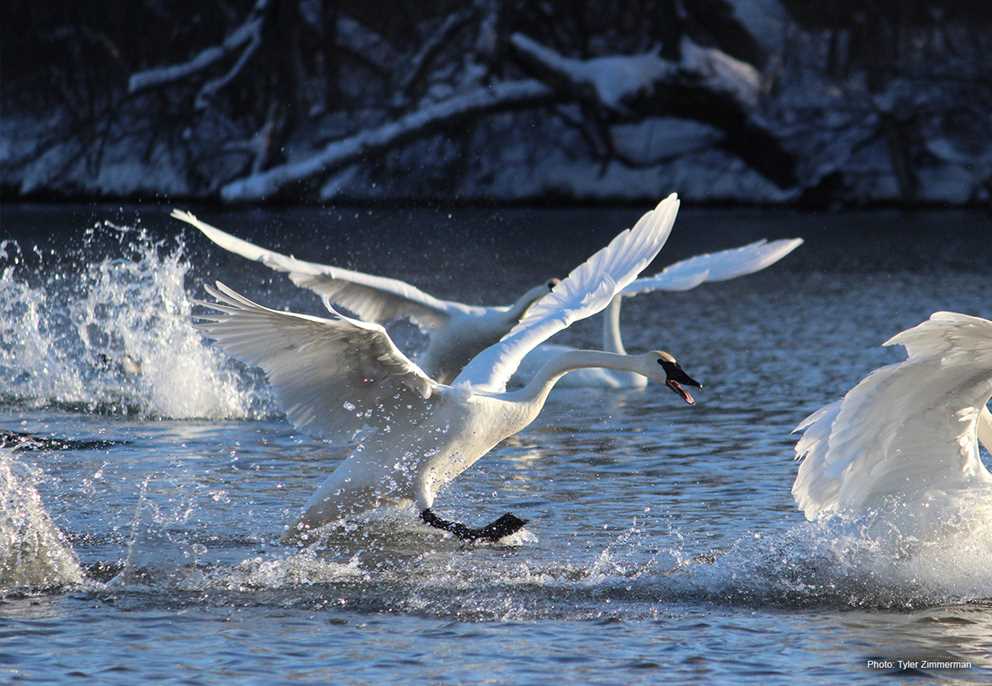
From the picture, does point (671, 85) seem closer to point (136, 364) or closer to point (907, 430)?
point (136, 364)

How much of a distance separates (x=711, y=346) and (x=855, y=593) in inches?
361

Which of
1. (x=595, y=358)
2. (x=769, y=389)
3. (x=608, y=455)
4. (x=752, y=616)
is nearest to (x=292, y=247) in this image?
(x=769, y=389)

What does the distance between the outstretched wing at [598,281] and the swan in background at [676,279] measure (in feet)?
7.04

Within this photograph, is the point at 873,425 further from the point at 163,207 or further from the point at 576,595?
the point at 163,207

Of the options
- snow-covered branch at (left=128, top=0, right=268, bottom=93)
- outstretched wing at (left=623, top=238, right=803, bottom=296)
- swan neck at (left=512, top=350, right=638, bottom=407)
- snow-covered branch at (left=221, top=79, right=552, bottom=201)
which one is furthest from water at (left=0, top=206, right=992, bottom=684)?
snow-covered branch at (left=128, top=0, right=268, bottom=93)

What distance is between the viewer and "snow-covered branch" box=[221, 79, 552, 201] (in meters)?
33.7

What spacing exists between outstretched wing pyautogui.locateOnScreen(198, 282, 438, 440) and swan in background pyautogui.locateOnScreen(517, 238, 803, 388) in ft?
11.7

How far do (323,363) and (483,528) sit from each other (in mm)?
1056

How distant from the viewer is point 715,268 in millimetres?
13125

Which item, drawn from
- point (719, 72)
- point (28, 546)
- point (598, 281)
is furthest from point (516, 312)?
point (719, 72)

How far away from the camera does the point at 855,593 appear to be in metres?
7.68

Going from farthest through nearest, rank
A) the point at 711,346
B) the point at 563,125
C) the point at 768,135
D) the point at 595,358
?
1. the point at 563,125
2. the point at 768,135
3. the point at 711,346
4. the point at 595,358

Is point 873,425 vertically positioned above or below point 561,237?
below

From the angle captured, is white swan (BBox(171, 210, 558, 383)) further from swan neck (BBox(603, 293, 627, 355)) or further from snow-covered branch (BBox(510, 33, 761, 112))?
snow-covered branch (BBox(510, 33, 761, 112))
